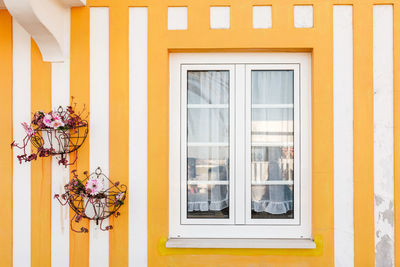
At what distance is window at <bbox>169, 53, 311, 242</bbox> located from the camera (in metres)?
2.36

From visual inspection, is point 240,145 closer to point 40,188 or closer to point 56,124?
point 56,124

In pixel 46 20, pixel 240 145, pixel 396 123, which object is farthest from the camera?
pixel 240 145

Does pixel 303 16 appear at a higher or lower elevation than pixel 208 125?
higher

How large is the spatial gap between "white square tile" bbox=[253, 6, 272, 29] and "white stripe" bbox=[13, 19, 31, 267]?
5.35 feet

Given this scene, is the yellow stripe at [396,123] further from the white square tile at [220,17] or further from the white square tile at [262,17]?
the white square tile at [220,17]

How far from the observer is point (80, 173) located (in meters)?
2.30

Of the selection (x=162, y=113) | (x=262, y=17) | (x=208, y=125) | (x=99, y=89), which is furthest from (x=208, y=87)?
(x=99, y=89)

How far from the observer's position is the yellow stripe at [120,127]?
229 centimetres

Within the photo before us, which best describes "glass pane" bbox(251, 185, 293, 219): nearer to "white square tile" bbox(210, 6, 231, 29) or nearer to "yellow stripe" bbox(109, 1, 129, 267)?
"yellow stripe" bbox(109, 1, 129, 267)

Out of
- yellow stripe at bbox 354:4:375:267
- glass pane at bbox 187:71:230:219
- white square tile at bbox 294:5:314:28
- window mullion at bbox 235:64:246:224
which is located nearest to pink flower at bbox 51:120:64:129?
glass pane at bbox 187:71:230:219

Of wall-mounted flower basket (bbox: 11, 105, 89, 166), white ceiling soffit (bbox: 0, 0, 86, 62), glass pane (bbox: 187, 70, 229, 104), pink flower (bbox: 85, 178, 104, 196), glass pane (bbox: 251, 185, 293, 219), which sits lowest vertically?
glass pane (bbox: 251, 185, 293, 219)

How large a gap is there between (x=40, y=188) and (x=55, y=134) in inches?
16.0

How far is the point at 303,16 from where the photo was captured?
7.42 ft

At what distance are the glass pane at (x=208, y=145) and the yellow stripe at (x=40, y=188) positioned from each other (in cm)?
101
